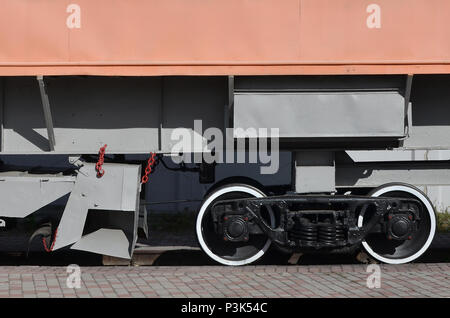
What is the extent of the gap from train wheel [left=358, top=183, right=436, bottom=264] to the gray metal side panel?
2.46 ft

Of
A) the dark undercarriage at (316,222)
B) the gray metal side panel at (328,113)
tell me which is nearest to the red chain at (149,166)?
the dark undercarriage at (316,222)

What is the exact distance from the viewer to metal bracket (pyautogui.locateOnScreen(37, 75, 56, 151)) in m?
6.68

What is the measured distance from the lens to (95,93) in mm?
6949

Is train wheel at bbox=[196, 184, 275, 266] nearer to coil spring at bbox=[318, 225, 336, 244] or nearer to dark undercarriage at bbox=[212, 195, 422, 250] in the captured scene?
dark undercarriage at bbox=[212, 195, 422, 250]

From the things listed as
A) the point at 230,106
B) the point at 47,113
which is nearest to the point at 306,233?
the point at 230,106

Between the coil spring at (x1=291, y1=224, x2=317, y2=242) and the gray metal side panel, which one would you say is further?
the coil spring at (x1=291, y1=224, x2=317, y2=242)

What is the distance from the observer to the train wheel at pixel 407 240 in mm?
7129
